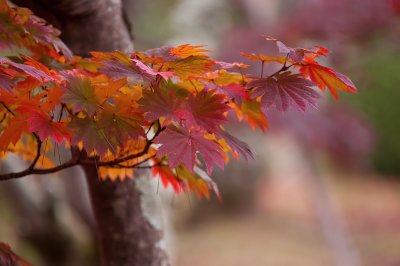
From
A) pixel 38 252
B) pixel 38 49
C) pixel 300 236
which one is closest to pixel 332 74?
pixel 38 49

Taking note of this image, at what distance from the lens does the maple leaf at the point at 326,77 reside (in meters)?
0.95

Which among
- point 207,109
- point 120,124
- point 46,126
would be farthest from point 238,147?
point 46,126

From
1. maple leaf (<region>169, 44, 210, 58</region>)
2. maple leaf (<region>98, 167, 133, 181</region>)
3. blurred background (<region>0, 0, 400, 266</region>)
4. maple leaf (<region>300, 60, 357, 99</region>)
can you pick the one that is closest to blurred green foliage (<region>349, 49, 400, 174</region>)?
blurred background (<region>0, 0, 400, 266</region>)

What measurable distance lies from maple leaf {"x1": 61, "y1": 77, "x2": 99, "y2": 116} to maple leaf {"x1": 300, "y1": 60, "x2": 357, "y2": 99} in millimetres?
375

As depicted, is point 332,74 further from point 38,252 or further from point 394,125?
point 394,125

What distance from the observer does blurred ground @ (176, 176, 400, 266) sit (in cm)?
511

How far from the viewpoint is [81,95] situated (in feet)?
2.98

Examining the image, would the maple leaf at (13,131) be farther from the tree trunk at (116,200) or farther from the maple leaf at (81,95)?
the tree trunk at (116,200)

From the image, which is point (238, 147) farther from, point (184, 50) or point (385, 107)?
point (385, 107)

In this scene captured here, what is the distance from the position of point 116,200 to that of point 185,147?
56 cm

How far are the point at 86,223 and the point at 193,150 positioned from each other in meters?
2.48

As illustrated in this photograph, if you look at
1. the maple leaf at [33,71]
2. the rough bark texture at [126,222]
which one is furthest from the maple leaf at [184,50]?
the rough bark texture at [126,222]

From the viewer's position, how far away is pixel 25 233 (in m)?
3.19

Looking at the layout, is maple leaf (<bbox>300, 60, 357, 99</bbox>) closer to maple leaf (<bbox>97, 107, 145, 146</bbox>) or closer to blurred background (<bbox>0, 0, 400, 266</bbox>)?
maple leaf (<bbox>97, 107, 145, 146</bbox>)
